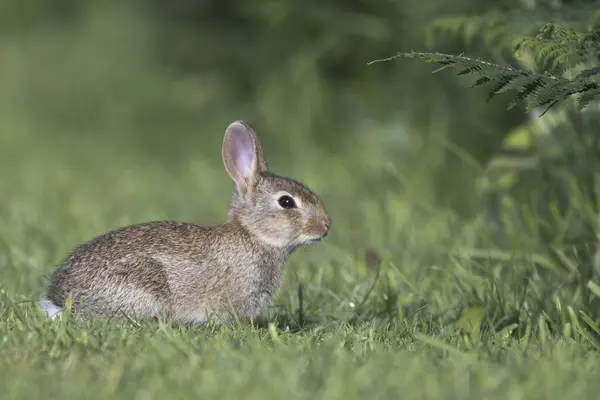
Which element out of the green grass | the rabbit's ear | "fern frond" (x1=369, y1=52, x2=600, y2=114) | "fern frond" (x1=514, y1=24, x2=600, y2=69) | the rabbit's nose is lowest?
the green grass

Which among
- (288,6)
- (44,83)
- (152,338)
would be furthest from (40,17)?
(152,338)

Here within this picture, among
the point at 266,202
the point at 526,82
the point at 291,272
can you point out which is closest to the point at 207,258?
the point at 266,202

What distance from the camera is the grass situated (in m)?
3.91

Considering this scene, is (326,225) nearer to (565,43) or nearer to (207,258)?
(207,258)

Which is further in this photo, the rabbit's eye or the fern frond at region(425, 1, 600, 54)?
the rabbit's eye

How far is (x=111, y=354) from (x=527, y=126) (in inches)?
159

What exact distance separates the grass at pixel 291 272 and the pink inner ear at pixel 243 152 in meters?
0.71

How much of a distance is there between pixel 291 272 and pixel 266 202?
29.4 inches

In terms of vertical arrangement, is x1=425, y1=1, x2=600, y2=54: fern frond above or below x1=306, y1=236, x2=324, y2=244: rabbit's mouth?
above

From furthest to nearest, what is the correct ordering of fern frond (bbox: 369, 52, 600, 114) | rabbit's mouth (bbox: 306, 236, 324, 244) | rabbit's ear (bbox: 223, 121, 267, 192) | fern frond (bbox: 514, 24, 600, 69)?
1. rabbit's ear (bbox: 223, 121, 267, 192)
2. rabbit's mouth (bbox: 306, 236, 324, 244)
3. fern frond (bbox: 514, 24, 600, 69)
4. fern frond (bbox: 369, 52, 600, 114)

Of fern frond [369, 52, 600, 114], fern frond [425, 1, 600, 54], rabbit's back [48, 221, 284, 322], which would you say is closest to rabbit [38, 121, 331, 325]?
rabbit's back [48, 221, 284, 322]

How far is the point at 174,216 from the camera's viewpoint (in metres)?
8.58

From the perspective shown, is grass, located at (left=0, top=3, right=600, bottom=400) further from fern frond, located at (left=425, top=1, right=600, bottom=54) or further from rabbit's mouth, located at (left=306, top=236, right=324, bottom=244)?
fern frond, located at (left=425, top=1, right=600, bottom=54)

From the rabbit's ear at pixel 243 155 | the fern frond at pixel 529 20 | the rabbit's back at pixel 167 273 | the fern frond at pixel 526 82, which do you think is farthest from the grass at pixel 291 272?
the fern frond at pixel 529 20
